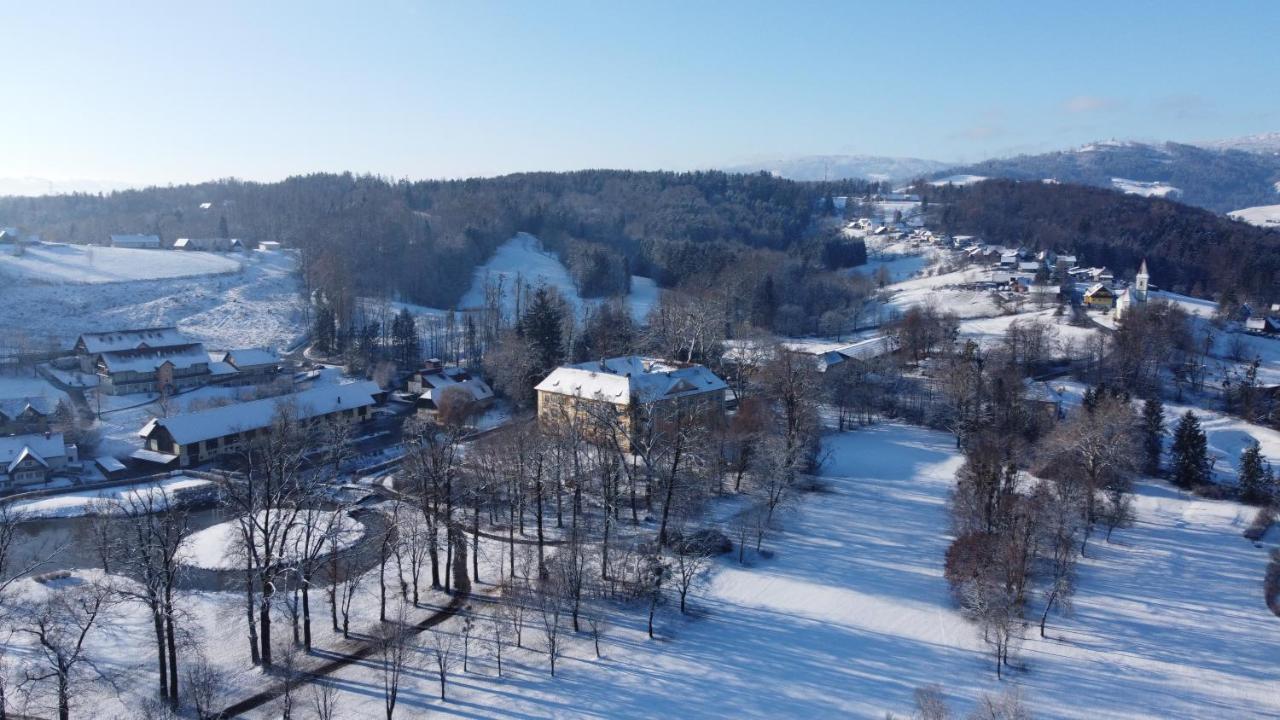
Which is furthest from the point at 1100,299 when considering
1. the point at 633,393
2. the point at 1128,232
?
the point at 633,393

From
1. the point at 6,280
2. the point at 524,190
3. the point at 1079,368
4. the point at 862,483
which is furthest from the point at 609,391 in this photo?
the point at 524,190

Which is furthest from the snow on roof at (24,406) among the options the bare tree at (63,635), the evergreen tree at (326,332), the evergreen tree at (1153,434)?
the evergreen tree at (1153,434)

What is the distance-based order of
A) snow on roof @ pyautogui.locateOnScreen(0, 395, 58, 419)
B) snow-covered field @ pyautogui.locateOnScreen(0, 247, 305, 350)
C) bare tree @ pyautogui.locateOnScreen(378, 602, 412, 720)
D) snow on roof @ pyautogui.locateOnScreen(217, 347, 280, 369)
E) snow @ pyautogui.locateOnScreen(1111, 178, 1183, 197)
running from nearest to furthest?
bare tree @ pyautogui.locateOnScreen(378, 602, 412, 720) < snow on roof @ pyautogui.locateOnScreen(0, 395, 58, 419) < snow on roof @ pyautogui.locateOnScreen(217, 347, 280, 369) < snow-covered field @ pyautogui.locateOnScreen(0, 247, 305, 350) < snow @ pyautogui.locateOnScreen(1111, 178, 1183, 197)

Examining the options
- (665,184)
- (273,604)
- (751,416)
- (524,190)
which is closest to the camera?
(273,604)

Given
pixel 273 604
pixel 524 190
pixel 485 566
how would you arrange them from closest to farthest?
pixel 273 604
pixel 485 566
pixel 524 190

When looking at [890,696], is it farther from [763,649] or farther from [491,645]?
[491,645]

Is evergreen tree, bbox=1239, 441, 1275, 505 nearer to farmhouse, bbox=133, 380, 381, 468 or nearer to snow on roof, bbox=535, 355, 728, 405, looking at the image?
snow on roof, bbox=535, 355, 728, 405

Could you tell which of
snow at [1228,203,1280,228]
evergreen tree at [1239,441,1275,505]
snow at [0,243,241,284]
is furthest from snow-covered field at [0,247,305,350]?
snow at [1228,203,1280,228]

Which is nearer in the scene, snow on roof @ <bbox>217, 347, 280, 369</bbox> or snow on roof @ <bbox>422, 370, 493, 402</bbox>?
snow on roof @ <bbox>422, 370, 493, 402</bbox>
